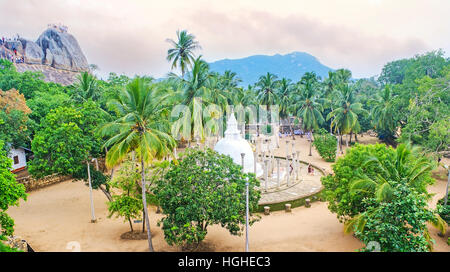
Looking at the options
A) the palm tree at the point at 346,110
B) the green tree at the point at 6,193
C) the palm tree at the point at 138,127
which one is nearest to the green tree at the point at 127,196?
the palm tree at the point at 138,127

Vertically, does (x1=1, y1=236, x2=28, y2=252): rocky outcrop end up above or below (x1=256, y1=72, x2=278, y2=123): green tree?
below

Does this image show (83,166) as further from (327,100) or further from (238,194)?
(327,100)

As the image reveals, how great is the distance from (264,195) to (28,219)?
16.4m

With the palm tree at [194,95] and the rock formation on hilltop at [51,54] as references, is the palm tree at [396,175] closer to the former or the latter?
the palm tree at [194,95]

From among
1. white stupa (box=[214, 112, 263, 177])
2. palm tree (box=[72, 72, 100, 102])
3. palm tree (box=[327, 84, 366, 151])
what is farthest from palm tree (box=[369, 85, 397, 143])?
palm tree (box=[72, 72, 100, 102])

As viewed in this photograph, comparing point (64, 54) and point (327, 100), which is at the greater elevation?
point (64, 54)

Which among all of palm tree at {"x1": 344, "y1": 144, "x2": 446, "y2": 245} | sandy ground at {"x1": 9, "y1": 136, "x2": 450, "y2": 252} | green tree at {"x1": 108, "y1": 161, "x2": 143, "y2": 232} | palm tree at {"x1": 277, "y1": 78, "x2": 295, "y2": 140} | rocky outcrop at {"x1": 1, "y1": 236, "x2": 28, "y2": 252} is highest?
palm tree at {"x1": 277, "y1": 78, "x2": 295, "y2": 140}

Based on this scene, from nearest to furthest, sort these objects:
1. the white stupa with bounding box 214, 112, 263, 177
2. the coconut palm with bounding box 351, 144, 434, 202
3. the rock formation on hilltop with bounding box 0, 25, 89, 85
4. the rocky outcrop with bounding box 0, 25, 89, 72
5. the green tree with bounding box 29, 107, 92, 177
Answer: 1. the coconut palm with bounding box 351, 144, 434, 202
2. the green tree with bounding box 29, 107, 92, 177
3. the white stupa with bounding box 214, 112, 263, 177
4. the rock formation on hilltop with bounding box 0, 25, 89, 85
5. the rocky outcrop with bounding box 0, 25, 89, 72

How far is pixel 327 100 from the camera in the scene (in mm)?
43781

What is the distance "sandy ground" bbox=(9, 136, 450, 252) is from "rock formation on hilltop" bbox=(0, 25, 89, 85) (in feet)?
152

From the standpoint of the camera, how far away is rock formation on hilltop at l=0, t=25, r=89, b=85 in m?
57.3

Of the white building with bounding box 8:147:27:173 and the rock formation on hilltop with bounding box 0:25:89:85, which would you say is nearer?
the white building with bounding box 8:147:27:173

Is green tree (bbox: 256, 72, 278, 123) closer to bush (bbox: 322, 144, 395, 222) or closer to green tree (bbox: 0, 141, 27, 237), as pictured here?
bush (bbox: 322, 144, 395, 222)
